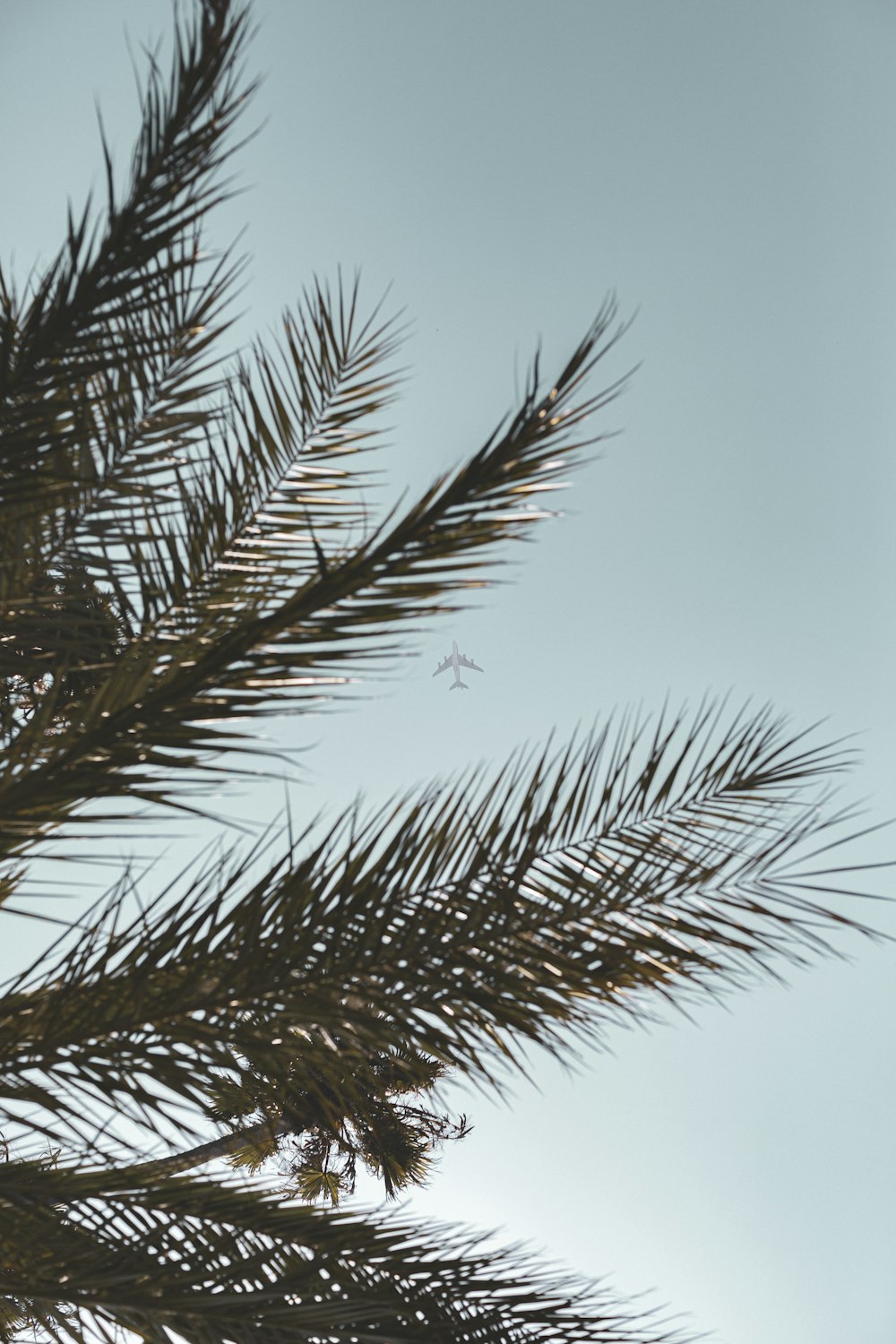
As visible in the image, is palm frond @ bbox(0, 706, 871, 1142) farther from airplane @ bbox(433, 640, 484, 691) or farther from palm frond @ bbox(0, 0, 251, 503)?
airplane @ bbox(433, 640, 484, 691)

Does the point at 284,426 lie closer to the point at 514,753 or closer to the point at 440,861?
the point at 514,753

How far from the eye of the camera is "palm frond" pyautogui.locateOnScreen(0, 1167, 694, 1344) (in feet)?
7.17

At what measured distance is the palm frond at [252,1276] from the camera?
2.19m

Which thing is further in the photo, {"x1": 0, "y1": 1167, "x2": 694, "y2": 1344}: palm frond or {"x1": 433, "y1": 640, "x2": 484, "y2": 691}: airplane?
{"x1": 433, "y1": 640, "x2": 484, "y2": 691}: airplane

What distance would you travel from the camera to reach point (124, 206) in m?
1.92

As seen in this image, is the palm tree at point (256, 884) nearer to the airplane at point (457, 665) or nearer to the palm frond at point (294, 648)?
the palm frond at point (294, 648)

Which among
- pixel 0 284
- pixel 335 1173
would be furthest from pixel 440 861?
pixel 335 1173

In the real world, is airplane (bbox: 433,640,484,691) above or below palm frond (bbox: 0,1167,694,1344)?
above

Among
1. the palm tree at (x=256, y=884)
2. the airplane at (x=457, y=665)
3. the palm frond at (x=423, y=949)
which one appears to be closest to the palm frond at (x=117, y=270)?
the palm tree at (x=256, y=884)

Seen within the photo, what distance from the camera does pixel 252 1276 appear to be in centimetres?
228

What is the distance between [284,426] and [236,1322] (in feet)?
8.22

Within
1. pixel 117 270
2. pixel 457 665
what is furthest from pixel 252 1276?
pixel 457 665

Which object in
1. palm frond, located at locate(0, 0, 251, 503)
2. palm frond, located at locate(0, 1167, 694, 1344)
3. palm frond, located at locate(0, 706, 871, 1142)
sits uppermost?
palm frond, located at locate(0, 0, 251, 503)

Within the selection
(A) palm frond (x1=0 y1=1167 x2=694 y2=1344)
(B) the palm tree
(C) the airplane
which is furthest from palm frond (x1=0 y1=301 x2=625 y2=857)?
(C) the airplane
